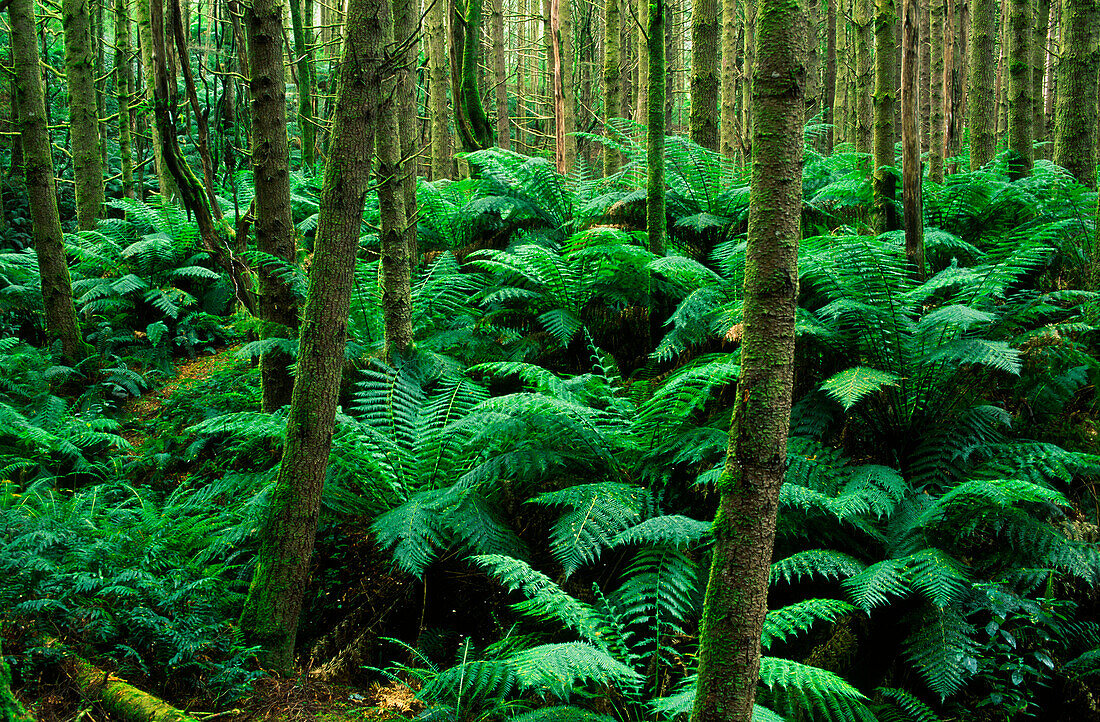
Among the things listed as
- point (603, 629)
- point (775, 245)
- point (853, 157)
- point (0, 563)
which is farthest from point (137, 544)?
point (853, 157)

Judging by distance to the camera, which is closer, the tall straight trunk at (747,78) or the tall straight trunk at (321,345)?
the tall straight trunk at (321,345)

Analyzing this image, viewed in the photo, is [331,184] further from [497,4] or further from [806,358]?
[497,4]

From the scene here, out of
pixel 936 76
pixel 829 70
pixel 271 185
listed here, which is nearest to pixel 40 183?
pixel 271 185

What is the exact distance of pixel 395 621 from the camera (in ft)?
11.0

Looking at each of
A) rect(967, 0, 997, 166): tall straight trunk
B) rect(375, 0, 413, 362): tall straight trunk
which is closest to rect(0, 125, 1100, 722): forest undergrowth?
rect(375, 0, 413, 362): tall straight trunk

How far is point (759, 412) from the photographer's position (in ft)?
5.52

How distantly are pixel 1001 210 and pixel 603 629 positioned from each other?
5.15 m

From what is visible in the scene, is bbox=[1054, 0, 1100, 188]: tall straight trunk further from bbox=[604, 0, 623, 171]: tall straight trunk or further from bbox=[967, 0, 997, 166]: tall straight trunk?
bbox=[604, 0, 623, 171]: tall straight trunk

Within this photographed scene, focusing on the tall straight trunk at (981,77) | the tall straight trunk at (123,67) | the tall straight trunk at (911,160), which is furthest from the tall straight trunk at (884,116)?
the tall straight trunk at (123,67)

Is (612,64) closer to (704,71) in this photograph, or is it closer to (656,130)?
(704,71)

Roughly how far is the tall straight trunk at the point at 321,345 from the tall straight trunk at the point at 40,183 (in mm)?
4515

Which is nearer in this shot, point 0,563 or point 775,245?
point 775,245

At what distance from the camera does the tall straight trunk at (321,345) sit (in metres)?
2.76

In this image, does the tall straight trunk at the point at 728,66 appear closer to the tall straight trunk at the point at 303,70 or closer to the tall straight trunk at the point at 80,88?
the tall straight trunk at the point at 303,70
